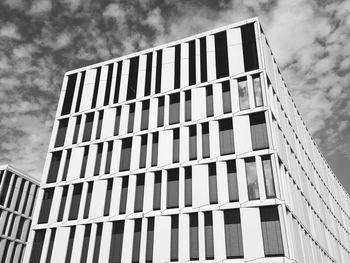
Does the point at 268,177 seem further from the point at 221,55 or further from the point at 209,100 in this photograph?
the point at 221,55


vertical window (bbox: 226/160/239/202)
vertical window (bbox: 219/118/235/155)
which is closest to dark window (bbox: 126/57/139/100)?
vertical window (bbox: 219/118/235/155)

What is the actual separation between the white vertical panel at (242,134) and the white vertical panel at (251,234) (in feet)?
14.3

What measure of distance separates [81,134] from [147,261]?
13417 mm

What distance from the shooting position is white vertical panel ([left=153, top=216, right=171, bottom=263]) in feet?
73.8

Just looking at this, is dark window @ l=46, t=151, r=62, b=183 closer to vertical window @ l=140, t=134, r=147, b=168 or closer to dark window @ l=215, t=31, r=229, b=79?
vertical window @ l=140, t=134, r=147, b=168

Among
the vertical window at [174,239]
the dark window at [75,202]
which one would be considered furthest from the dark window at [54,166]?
the vertical window at [174,239]

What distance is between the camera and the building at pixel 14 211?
46.7m

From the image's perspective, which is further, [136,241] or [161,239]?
[136,241]

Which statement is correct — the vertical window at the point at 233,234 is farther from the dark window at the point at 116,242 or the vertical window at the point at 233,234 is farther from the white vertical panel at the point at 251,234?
the dark window at the point at 116,242

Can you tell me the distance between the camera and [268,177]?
2253cm

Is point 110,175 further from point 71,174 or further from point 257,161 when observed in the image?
point 257,161

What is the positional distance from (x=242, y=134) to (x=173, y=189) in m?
6.49

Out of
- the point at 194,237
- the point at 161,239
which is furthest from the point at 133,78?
the point at 194,237

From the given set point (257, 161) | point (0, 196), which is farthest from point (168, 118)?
point (0, 196)
